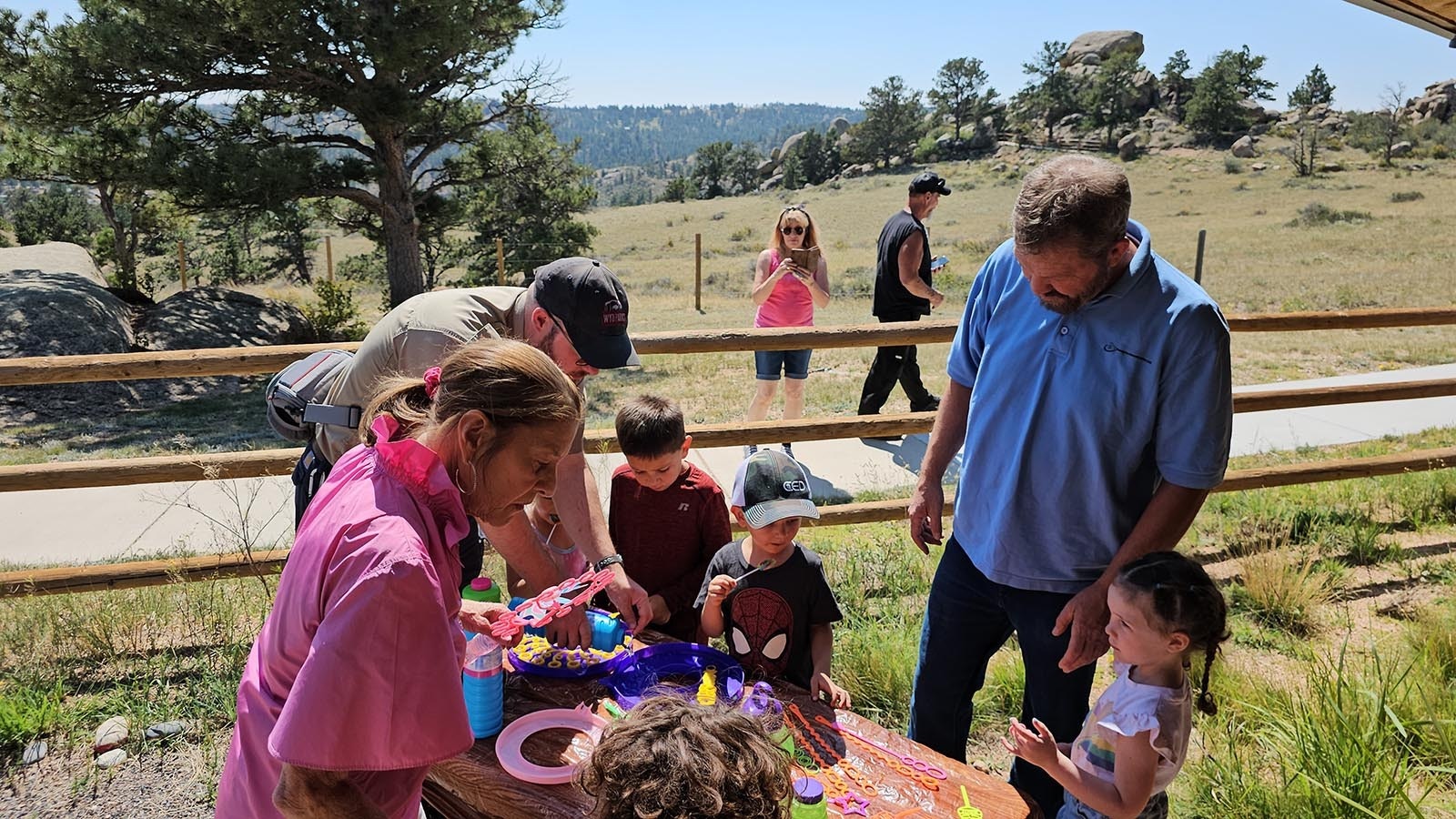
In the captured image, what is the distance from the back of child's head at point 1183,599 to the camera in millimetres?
2094

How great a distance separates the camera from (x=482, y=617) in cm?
226

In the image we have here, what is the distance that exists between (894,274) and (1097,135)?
190 feet

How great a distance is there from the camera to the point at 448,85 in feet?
46.8

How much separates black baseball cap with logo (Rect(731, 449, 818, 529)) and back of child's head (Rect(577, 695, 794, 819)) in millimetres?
1254

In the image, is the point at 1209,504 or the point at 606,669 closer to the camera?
the point at 606,669

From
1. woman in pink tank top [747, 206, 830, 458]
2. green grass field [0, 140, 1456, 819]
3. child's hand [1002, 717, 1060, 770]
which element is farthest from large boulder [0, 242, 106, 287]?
child's hand [1002, 717, 1060, 770]

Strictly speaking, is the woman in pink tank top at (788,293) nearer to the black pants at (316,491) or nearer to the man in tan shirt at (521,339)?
the black pants at (316,491)

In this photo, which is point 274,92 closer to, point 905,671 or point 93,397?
point 93,397

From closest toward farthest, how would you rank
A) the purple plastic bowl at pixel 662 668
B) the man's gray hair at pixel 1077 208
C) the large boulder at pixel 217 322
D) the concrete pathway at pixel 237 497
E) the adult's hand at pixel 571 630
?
1. the man's gray hair at pixel 1077 208
2. the purple plastic bowl at pixel 662 668
3. the adult's hand at pixel 571 630
4. the concrete pathway at pixel 237 497
5. the large boulder at pixel 217 322

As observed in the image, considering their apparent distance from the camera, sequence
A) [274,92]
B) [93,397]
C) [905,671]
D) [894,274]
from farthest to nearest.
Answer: [274,92] → [93,397] → [894,274] → [905,671]

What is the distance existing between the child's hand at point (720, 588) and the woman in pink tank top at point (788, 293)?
3.88 m

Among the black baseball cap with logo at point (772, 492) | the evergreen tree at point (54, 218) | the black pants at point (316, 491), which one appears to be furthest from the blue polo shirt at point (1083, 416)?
the evergreen tree at point (54, 218)

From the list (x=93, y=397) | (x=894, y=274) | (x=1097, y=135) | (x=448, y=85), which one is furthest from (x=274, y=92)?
(x=1097, y=135)

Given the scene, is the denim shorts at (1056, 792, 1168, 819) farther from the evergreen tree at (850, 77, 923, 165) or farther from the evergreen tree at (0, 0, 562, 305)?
the evergreen tree at (850, 77, 923, 165)
